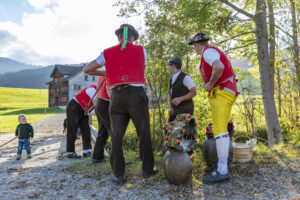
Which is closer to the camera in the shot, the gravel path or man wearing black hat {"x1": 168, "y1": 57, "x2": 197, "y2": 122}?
the gravel path

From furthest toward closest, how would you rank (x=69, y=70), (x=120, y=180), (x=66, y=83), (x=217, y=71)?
1. (x=69, y=70)
2. (x=66, y=83)
3. (x=120, y=180)
4. (x=217, y=71)

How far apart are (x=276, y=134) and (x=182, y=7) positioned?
175 inches

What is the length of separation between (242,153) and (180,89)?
1.62m

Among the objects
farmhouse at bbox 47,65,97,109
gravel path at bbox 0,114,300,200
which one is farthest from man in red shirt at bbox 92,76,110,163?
farmhouse at bbox 47,65,97,109

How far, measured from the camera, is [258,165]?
4121mm

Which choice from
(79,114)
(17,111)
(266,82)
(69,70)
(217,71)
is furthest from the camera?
(69,70)

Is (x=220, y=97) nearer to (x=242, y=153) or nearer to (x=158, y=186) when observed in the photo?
(x=242, y=153)

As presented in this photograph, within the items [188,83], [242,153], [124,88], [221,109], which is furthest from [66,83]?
[221,109]

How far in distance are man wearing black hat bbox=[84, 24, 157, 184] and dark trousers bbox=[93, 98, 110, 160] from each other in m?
1.19

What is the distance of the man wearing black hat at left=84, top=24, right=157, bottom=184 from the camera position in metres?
3.44

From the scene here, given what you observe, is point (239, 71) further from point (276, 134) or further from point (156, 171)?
point (156, 171)

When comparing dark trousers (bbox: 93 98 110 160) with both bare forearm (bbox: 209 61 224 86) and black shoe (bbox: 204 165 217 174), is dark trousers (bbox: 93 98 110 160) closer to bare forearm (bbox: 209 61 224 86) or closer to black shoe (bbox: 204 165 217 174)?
black shoe (bbox: 204 165 217 174)

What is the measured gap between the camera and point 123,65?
3.42m

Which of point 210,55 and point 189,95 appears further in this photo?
point 189,95
